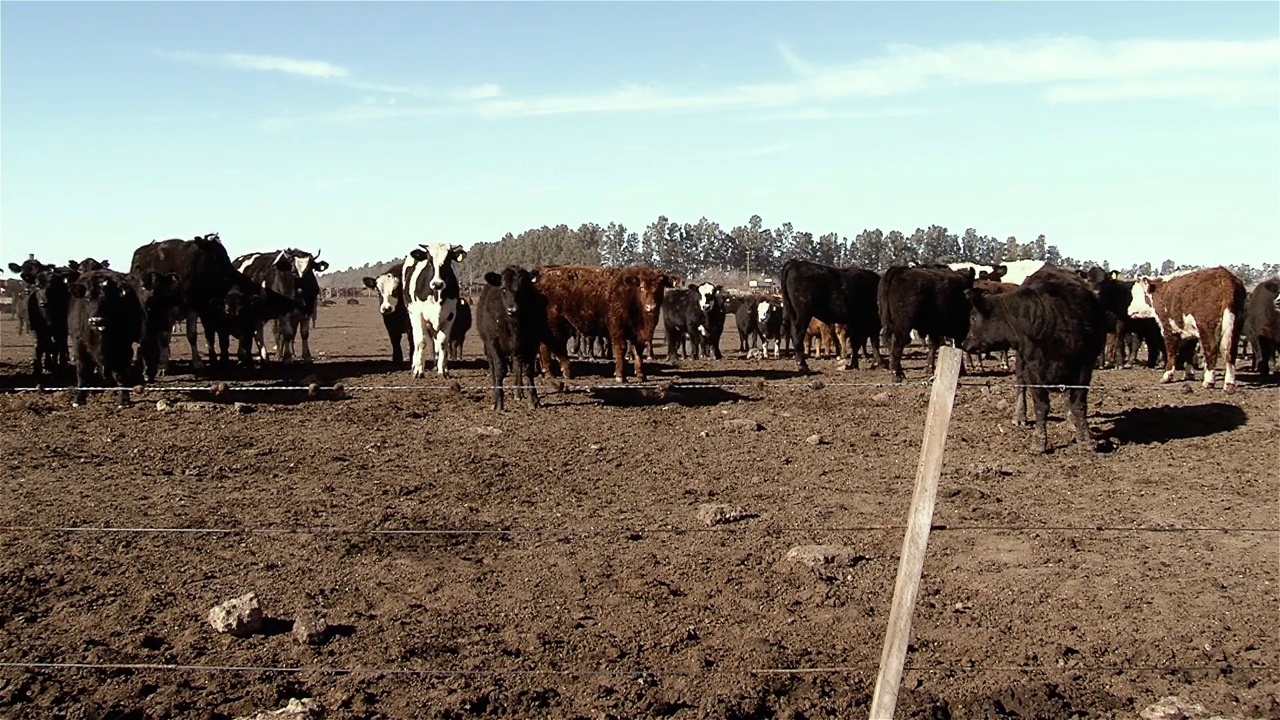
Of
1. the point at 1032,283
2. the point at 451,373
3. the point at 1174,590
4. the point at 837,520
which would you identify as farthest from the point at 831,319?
the point at 1174,590

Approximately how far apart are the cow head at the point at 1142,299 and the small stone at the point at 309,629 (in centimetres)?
1646

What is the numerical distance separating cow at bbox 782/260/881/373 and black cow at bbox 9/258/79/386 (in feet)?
37.8

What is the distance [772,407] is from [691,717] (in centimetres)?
875

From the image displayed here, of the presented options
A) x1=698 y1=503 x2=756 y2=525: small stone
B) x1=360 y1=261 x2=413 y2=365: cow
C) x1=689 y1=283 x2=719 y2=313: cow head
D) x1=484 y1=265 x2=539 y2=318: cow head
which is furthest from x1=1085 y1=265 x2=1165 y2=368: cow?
x1=698 y1=503 x2=756 y2=525: small stone

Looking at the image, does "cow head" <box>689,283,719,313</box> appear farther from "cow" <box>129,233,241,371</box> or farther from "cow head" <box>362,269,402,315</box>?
"cow" <box>129,233,241,371</box>

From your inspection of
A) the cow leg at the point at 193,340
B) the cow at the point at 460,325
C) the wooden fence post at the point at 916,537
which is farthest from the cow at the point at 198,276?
the wooden fence post at the point at 916,537

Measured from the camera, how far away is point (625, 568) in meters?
7.33

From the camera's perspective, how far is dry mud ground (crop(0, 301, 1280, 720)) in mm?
5523

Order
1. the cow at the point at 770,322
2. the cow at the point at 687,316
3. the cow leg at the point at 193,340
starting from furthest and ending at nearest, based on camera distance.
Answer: the cow at the point at 770,322, the cow at the point at 687,316, the cow leg at the point at 193,340

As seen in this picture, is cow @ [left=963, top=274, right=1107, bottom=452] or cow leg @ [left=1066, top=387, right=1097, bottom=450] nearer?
cow leg @ [left=1066, top=387, right=1097, bottom=450]

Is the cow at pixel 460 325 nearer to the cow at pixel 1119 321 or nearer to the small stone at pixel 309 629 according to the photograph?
the cow at pixel 1119 321

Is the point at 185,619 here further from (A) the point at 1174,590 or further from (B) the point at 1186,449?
(B) the point at 1186,449

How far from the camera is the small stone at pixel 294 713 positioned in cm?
507

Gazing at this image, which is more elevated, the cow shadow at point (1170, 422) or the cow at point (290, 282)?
the cow at point (290, 282)
